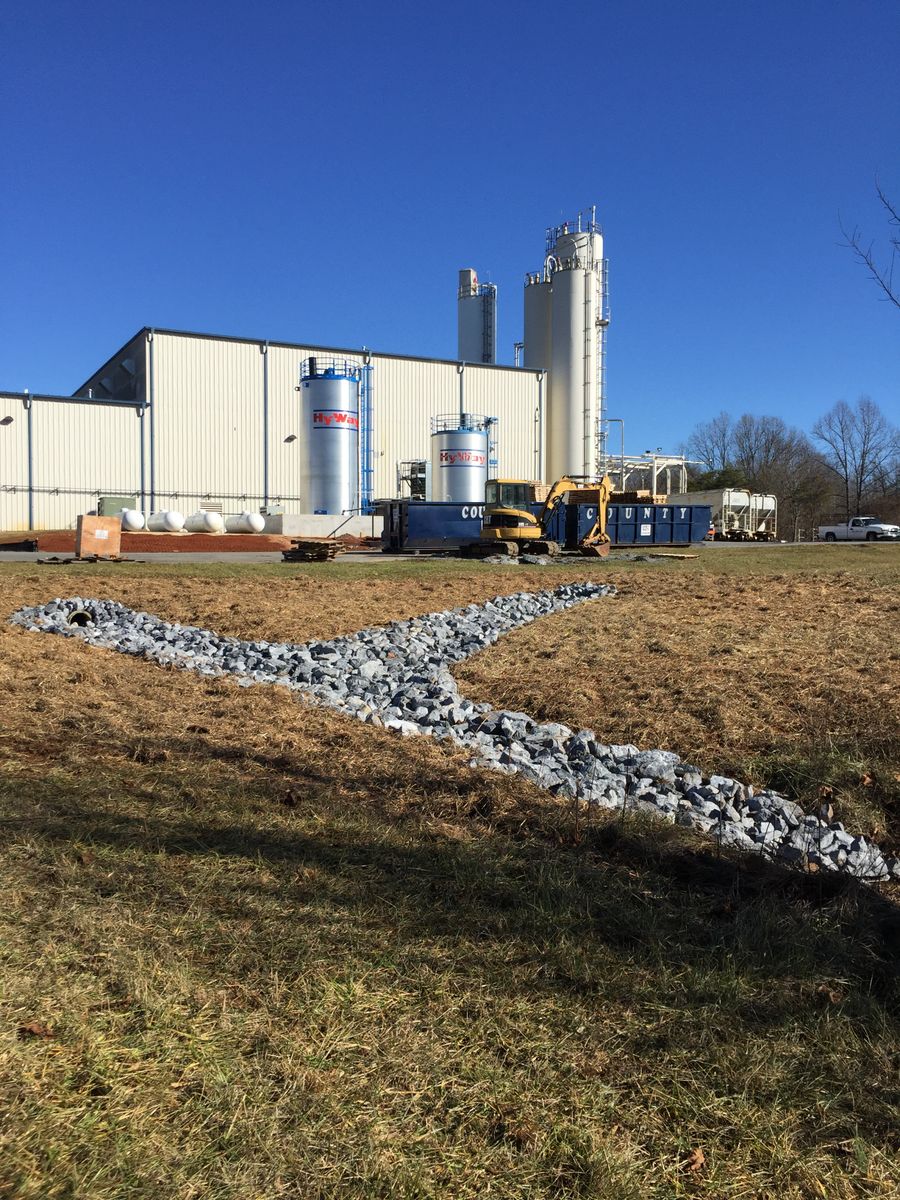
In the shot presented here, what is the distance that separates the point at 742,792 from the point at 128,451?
138 feet

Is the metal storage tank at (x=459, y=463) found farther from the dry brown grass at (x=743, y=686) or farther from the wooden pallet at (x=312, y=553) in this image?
the dry brown grass at (x=743, y=686)

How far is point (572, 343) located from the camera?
172 ft

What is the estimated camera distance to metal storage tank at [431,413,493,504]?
143 ft

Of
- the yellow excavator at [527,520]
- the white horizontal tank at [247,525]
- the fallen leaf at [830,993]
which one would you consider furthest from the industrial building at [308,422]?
the fallen leaf at [830,993]

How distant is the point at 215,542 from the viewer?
3278 cm

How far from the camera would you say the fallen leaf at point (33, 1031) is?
251cm

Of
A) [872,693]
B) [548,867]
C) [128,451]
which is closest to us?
[548,867]

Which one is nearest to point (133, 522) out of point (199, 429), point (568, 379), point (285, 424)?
point (199, 429)

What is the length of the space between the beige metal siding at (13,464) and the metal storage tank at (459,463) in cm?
1957

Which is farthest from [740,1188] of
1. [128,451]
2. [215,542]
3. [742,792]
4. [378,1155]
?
[128,451]

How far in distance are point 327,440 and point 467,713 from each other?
35118mm

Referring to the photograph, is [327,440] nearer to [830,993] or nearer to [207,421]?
[207,421]

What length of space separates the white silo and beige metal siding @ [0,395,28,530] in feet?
96.0

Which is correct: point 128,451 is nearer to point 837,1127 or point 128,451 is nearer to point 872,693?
point 872,693
